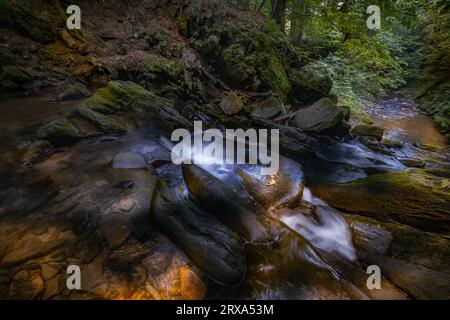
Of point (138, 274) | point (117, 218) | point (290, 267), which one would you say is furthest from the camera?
point (117, 218)

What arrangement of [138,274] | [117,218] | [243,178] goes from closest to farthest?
[138,274] → [117,218] → [243,178]

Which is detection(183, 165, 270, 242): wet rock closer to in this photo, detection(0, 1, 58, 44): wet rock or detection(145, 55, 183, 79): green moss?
detection(145, 55, 183, 79): green moss

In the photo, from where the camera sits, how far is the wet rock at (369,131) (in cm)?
887

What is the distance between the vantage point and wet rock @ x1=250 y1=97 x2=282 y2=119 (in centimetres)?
915

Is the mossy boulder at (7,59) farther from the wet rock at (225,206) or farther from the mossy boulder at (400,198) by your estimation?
the mossy boulder at (400,198)

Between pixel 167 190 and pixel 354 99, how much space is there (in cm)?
1205

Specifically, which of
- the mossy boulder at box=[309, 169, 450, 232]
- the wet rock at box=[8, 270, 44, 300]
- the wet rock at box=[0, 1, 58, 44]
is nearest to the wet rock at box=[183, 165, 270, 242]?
the mossy boulder at box=[309, 169, 450, 232]

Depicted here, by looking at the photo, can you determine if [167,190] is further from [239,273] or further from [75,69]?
[75,69]

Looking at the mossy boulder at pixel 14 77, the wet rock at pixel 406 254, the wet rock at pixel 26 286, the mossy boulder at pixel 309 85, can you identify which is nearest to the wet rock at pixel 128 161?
the wet rock at pixel 26 286

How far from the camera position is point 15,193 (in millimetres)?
3873

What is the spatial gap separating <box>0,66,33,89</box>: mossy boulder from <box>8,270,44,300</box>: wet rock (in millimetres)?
7321

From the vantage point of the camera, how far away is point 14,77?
7.58 m

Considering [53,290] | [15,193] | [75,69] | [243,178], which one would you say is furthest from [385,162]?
[75,69]

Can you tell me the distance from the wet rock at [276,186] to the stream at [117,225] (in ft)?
0.31
